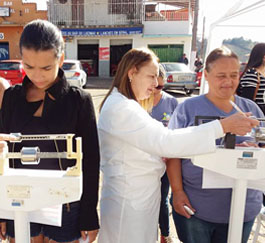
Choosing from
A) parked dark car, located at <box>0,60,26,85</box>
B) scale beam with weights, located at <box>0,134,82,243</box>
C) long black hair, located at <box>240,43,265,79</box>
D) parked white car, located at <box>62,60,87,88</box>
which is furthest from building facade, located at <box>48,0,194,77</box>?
scale beam with weights, located at <box>0,134,82,243</box>

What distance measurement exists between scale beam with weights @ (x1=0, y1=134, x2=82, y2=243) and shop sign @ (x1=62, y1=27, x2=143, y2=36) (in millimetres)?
16896

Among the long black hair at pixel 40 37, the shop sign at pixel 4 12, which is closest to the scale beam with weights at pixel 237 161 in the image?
the long black hair at pixel 40 37

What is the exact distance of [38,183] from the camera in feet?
2.97

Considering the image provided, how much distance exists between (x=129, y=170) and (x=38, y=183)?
1.67 ft

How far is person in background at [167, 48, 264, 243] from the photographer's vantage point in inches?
56.1

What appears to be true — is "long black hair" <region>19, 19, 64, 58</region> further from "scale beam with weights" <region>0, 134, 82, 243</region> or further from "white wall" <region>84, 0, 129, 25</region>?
"white wall" <region>84, 0, 129, 25</region>

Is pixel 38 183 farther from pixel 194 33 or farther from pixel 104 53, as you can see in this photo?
pixel 104 53

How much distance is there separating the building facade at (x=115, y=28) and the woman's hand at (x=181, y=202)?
1622 centimetres

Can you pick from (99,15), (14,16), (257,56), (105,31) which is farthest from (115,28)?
(257,56)

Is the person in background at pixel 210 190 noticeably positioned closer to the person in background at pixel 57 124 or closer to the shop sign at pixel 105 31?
the person in background at pixel 57 124

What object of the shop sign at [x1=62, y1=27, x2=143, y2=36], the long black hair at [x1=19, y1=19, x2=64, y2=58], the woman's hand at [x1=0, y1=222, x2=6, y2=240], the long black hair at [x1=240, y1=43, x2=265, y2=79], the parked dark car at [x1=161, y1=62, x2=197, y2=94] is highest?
the shop sign at [x1=62, y1=27, x2=143, y2=36]

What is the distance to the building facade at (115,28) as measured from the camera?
1695cm

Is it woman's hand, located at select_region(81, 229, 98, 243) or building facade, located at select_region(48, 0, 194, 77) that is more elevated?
building facade, located at select_region(48, 0, 194, 77)

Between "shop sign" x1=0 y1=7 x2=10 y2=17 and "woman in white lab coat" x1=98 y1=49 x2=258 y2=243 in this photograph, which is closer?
"woman in white lab coat" x1=98 y1=49 x2=258 y2=243
